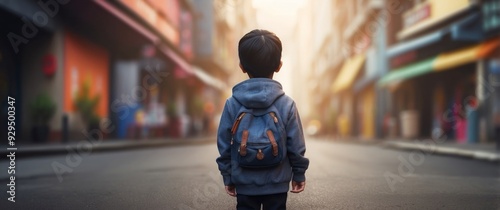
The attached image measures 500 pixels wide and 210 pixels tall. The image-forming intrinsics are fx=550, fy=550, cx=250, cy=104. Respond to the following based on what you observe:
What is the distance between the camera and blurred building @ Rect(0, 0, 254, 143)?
650 inches

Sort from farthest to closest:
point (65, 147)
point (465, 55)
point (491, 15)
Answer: point (465, 55)
point (491, 15)
point (65, 147)

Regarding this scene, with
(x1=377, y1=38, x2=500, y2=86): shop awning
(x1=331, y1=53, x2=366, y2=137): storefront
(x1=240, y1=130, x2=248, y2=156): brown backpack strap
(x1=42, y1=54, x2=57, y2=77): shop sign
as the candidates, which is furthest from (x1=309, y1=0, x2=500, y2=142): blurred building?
(x1=240, y1=130, x2=248, y2=156): brown backpack strap

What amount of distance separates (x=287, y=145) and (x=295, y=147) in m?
0.05

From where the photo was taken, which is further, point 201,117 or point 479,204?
point 201,117

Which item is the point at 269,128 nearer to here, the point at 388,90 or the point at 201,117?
the point at 388,90

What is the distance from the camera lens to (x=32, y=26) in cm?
1622

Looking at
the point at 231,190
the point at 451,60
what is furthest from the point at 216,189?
the point at 451,60

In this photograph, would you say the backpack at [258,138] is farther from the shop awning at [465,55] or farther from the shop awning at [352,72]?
the shop awning at [352,72]

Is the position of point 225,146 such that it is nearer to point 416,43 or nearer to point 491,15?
point 491,15

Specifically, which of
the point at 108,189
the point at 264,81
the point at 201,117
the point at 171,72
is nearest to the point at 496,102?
the point at 108,189

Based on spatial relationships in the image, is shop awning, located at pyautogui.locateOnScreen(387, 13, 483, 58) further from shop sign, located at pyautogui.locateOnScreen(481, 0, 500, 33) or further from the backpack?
the backpack

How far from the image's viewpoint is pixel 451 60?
18.7m

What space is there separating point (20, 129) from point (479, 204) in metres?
15.4

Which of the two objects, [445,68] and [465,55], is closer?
[465,55]
